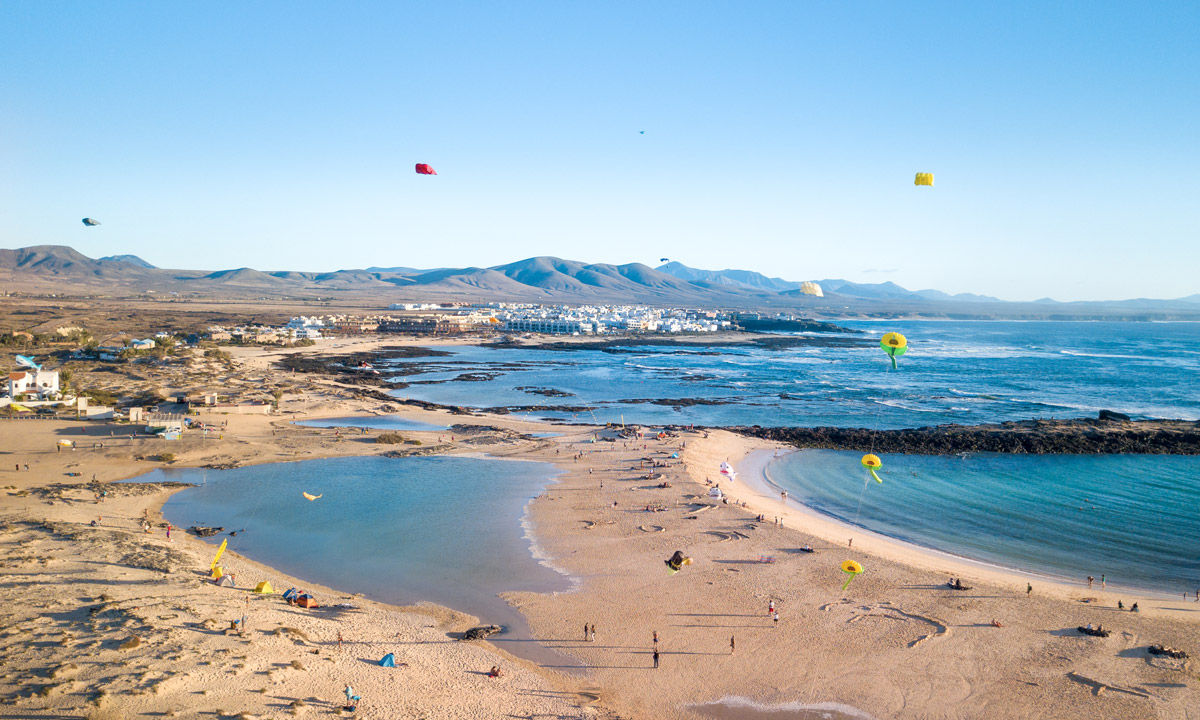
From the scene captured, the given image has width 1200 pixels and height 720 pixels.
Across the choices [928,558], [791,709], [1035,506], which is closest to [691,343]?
[1035,506]

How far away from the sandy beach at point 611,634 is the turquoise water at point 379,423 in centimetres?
1498

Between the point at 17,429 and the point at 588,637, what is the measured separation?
31850 mm

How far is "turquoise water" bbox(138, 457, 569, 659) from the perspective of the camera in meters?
18.0

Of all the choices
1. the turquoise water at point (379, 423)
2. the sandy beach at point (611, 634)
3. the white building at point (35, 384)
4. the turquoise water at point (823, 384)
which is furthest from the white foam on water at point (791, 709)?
the white building at point (35, 384)

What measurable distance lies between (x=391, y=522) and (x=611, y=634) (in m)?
10.4

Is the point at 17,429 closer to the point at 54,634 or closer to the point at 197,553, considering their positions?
the point at 197,553

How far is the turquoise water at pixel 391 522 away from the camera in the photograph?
18.0m

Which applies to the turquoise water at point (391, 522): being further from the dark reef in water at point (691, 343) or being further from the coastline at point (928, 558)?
the dark reef in water at point (691, 343)

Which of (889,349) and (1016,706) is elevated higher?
(889,349)

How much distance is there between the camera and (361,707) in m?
11.9

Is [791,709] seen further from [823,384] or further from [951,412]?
[823,384]

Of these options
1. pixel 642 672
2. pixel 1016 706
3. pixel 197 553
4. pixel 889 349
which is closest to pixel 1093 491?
pixel 889 349

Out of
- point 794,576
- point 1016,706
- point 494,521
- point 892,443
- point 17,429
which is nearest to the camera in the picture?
point 1016,706

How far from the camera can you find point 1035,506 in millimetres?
26078
